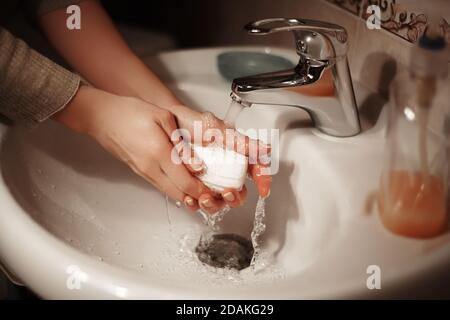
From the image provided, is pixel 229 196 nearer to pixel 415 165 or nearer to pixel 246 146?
pixel 246 146

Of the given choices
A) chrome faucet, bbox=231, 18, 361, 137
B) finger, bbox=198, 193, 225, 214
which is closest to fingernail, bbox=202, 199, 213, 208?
finger, bbox=198, 193, 225, 214

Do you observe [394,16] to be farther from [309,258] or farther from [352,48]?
[309,258]

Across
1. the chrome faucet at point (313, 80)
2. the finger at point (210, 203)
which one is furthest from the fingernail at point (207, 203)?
the chrome faucet at point (313, 80)

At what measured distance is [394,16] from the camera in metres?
0.58

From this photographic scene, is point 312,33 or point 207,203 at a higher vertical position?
point 312,33

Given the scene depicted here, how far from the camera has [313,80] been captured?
0.53 m

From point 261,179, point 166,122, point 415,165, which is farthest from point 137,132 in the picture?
point 415,165

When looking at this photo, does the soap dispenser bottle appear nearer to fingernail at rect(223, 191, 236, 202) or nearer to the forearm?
fingernail at rect(223, 191, 236, 202)

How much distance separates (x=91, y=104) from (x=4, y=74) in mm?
93

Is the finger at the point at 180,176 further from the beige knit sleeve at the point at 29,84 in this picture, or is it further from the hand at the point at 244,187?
the beige knit sleeve at the point at 29,84

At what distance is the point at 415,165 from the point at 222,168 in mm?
180

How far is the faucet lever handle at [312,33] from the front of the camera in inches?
19.4

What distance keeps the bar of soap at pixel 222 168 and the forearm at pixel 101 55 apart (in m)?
0.14

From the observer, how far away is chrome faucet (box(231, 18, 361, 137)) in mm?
504
